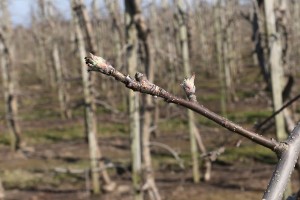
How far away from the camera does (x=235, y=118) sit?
83.3 feet

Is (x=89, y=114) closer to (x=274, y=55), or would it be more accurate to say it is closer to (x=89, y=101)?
(x=89, y=101)

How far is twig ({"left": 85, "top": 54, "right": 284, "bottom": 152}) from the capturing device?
31.4 inches

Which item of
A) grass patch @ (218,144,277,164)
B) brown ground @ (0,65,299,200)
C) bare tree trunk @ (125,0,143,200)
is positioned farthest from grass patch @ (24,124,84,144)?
bare tree trunk @ (125,0,143,200)

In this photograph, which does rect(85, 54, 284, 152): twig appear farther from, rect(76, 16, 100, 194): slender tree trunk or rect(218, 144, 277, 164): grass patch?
rect(218, 144, 277, 164): grass patch

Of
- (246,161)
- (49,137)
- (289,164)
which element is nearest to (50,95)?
(49,137)

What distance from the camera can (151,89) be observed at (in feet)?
2.77

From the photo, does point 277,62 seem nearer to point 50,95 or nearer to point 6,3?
point 6,3

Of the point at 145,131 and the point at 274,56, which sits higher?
the point at 274,56

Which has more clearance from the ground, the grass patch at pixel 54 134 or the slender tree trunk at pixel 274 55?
the slender tree trunk at pixel 274 55

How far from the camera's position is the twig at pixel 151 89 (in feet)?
2.62

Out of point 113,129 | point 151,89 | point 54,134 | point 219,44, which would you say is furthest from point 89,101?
point 219,44

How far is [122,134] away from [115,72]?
24.6 m

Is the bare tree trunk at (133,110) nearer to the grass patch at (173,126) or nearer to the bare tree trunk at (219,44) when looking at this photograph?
the grass patch at (173,126)

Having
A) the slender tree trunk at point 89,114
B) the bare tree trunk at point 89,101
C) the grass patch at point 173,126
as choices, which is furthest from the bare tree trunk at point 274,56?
the grass patch at point 173,126
